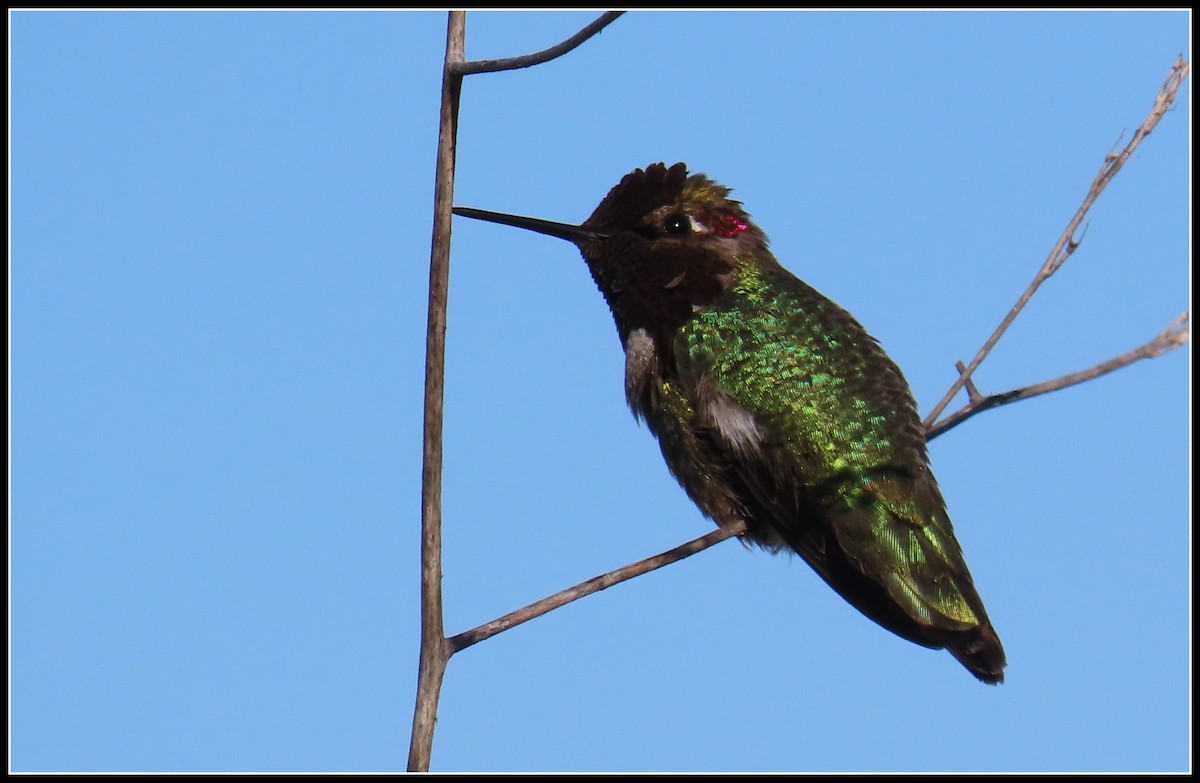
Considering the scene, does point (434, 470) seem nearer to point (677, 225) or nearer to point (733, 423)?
point (733, 423)

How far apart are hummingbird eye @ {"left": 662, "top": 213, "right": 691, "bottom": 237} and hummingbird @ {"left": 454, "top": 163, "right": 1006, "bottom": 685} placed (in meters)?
0.03

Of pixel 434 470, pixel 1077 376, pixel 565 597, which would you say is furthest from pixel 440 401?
pixel 1077 376

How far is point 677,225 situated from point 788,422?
141 cm

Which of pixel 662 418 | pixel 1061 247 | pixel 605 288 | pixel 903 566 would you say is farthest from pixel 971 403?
pixel 605 288

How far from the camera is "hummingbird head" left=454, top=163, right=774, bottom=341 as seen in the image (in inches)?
239

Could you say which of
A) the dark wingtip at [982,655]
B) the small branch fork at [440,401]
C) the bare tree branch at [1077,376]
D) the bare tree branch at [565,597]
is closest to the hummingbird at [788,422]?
the dark wingtip at [982,655]

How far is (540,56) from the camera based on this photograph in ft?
11.6

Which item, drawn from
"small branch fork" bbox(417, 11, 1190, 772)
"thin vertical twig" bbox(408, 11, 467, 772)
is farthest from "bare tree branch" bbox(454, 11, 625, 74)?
"thin vertical twig" bbox(408, 11, 467, 772)

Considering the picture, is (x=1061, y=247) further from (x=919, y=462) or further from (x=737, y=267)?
(x=737, y=267)

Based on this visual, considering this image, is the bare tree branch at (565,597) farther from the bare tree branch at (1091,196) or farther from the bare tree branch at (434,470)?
the bare tree branch at (1091,196)

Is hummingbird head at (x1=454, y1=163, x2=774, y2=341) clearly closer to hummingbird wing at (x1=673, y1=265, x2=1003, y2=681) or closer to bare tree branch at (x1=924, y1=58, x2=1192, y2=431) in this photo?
hummingbird wing at (x1=673, y1=265, x2=1003, y2=681)

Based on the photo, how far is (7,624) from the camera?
16.9 ft

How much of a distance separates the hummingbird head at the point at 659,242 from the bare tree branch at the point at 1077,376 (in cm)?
166

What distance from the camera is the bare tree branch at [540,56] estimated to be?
3398mm
